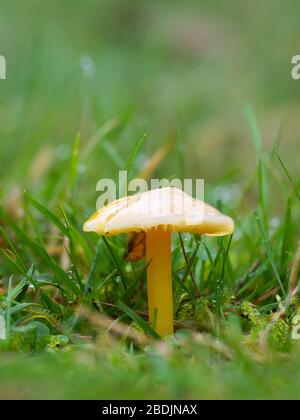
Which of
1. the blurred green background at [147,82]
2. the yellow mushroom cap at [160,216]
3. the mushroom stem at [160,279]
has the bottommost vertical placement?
the mushroom stem at [160,279]

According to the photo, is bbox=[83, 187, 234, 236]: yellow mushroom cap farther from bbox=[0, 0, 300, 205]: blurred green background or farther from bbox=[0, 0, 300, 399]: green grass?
bbox=[0, 0, 300, 205]: blurred green background

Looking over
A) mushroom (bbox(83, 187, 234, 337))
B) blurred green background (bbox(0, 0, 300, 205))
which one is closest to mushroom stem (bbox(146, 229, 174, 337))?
mushroom (bbox(83, 187, 234, 337))

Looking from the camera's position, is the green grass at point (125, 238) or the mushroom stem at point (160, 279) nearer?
the green grass at point (125, 238)

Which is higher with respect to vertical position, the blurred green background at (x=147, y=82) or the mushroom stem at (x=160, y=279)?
the blurred green background at (x=147, y=82)

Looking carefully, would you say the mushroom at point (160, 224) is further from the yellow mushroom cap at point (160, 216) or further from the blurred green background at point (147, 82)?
the blurred green background at point (147, 82)

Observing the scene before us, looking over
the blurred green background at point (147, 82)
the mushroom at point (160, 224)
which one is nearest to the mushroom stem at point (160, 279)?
the mushroom at point (160, 224)

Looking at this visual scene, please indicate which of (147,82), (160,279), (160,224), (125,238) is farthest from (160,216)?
(147,82)

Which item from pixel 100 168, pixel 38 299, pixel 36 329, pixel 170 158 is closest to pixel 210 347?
pixel 36 329

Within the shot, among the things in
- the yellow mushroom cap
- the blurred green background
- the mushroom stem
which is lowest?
the mushroom stem

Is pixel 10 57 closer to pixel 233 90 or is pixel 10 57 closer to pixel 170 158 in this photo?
pixel 233 90
